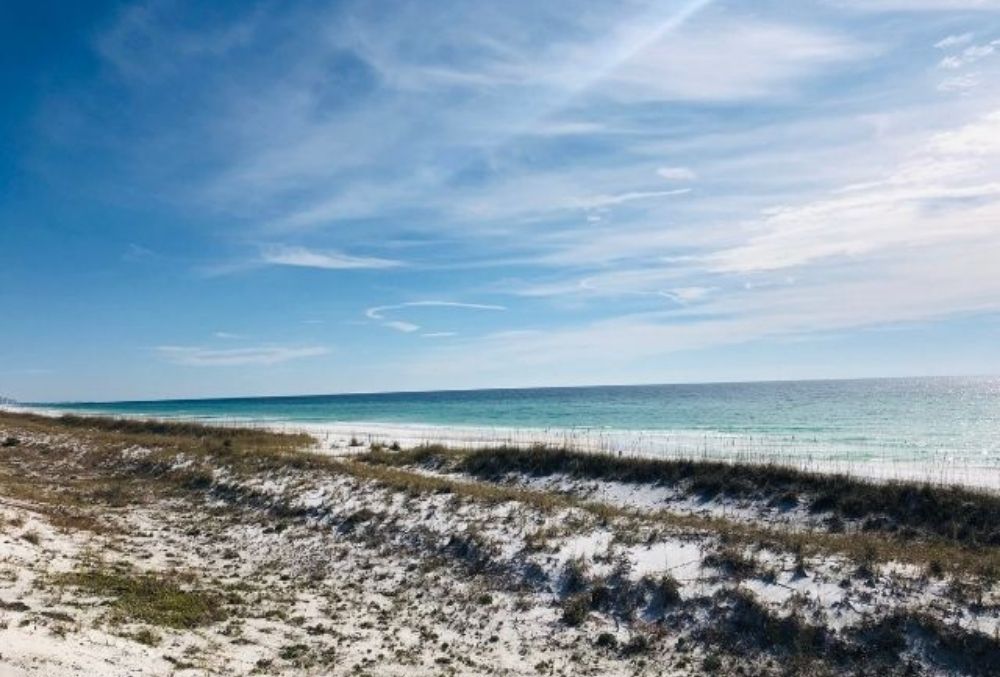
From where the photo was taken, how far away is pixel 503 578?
1736 centimetres

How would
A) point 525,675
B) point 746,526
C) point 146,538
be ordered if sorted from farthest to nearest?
point 146,538 → point 746,526 → point 525,675

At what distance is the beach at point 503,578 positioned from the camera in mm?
12695

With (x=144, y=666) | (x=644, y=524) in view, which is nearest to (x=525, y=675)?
(x=144, y=666)

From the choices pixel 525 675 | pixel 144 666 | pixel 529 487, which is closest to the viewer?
pixel 144 666

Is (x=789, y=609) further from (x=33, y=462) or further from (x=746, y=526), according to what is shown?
(x=33, y=462)

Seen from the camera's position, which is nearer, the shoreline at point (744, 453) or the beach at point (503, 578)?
the beach at point (503, 578)

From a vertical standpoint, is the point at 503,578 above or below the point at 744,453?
below

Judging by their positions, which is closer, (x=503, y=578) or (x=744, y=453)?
(x=503, y=578)

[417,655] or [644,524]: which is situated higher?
[644,524]

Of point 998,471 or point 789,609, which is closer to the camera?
point 789,609

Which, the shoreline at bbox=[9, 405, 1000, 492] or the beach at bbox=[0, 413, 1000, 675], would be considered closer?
the beach at bbox=[0, 413, 1000, 675]

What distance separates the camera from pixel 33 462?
1560 inches

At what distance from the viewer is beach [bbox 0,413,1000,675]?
12.7 m

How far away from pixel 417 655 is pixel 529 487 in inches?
691
